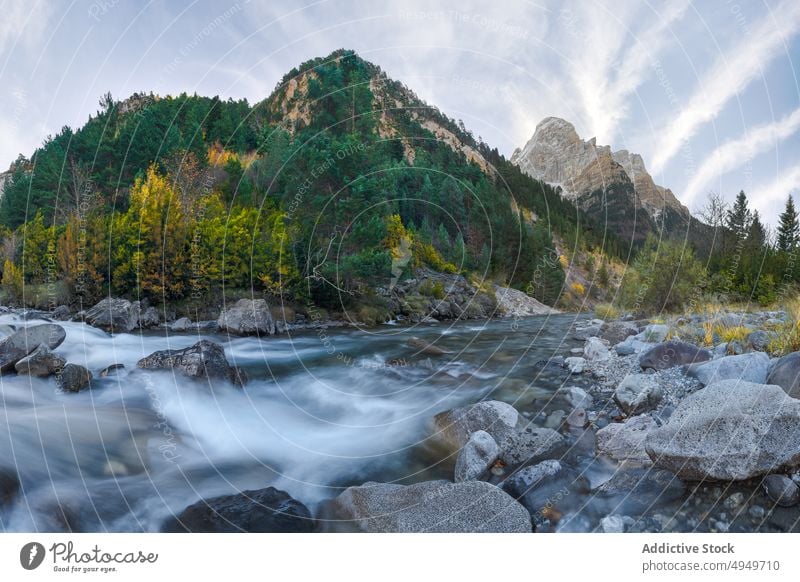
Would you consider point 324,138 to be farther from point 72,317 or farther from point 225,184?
point 72,317

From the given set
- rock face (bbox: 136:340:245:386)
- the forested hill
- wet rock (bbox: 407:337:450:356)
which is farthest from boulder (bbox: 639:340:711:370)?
rock face (bbox: 136:340:245:386)

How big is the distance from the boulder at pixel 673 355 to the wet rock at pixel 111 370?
9210 mm

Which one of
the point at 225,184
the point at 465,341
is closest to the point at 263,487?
the point at 465,341

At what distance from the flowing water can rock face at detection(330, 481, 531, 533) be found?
564 mm

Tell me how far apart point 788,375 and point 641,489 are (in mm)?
2217

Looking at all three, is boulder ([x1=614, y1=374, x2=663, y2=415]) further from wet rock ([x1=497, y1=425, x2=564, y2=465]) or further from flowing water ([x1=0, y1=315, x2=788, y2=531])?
wet rock ([x1=497, y1=425, x2=564, y2=465])

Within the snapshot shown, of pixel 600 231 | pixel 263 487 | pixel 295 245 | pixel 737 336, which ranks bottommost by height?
pixel 263 487

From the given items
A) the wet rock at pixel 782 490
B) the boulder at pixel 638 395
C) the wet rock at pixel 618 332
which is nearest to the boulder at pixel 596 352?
the wet rock at pixel 618 332

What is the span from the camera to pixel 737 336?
657cm

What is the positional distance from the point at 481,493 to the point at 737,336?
20.2ft

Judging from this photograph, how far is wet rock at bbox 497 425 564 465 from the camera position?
4109mm

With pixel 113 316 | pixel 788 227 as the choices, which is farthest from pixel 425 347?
pixel 788 227

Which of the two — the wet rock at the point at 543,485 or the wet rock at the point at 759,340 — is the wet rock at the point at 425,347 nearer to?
the wet rock at the point at 759,340

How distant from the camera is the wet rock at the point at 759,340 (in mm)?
5664
